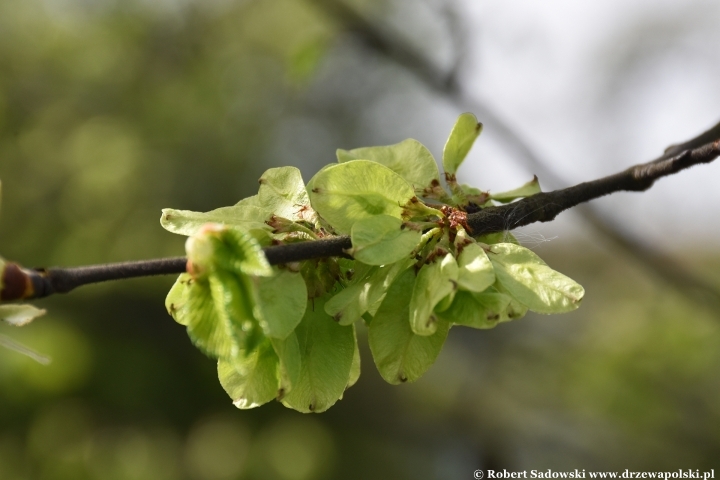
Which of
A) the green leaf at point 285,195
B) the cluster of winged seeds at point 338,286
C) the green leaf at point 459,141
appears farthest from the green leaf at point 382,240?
the green leaf at point 459,141

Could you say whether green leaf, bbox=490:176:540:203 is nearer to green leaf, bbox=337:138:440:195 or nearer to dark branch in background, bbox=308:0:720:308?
green leaf, bbox=337:138:440:195

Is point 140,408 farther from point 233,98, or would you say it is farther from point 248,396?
point 248,396

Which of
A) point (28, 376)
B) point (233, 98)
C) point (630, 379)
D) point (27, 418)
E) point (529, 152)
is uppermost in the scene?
point (529, 152)

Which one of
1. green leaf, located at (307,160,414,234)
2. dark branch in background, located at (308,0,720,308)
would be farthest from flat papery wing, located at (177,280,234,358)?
dark branch in background, located at (308,0,720,308)

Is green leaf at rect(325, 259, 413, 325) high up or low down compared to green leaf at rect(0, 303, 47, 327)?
up

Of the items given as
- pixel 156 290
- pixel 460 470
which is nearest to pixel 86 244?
pixel 156 290

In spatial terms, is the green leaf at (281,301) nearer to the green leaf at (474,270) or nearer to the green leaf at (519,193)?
the green leaf at (474,270)
